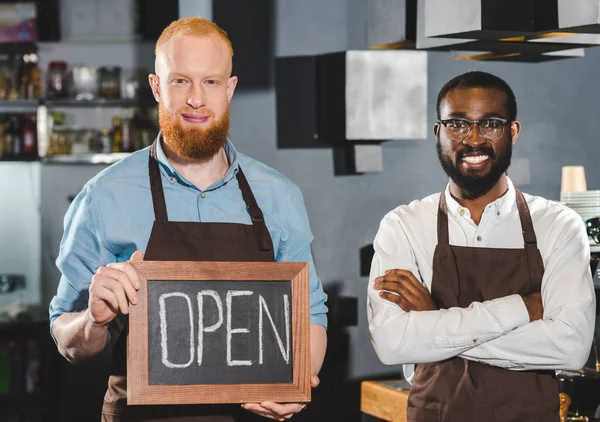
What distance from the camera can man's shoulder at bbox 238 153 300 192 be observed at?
242cm

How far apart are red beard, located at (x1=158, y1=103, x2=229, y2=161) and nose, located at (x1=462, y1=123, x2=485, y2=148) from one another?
0.73m

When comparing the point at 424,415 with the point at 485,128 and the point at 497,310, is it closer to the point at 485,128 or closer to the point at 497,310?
the point at 497,310

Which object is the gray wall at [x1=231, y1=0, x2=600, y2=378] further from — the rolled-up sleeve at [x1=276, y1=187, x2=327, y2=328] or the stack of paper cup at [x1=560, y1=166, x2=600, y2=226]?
the rolled-up sleeve at [x1=276, y1=187, x2=327, y2=328]

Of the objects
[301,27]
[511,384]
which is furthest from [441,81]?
[511,384]

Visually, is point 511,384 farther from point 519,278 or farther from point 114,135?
point 114,135

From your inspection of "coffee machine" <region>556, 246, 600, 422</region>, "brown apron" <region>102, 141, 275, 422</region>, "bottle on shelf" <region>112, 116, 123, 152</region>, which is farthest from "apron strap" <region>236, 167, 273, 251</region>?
"bottle on shelf" <region>112, 116, 123, 152</region>

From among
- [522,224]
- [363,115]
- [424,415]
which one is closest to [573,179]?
[363,115]

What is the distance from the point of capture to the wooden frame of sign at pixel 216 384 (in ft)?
6.52

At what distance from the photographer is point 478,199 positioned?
8.95 feet

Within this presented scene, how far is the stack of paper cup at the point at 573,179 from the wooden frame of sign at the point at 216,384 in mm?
2441

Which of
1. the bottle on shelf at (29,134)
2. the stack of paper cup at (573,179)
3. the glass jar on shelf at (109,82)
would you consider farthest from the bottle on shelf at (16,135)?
the stack of paper cup at (573,179)

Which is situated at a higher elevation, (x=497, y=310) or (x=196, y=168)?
(x=196, y=168)

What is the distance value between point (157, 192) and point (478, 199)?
0.95m

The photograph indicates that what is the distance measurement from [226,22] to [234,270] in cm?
209
